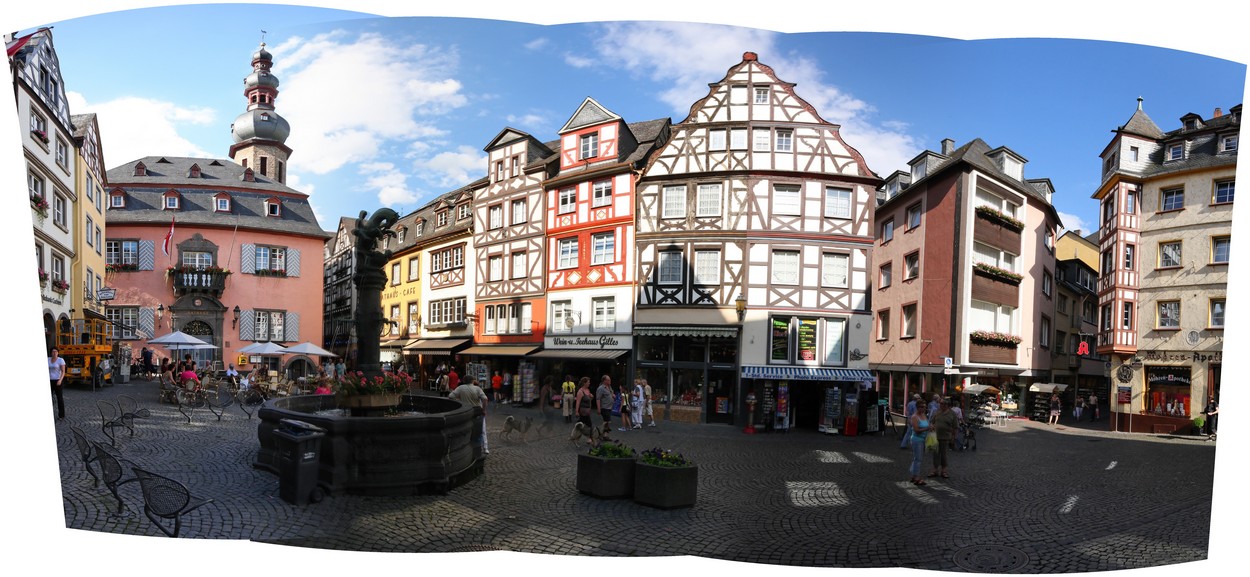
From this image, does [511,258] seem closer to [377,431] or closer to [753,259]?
[377,431]

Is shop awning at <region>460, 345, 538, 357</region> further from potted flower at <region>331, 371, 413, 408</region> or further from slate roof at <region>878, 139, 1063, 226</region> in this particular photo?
slate roof at <region>878, 139, 1063, 226</region>

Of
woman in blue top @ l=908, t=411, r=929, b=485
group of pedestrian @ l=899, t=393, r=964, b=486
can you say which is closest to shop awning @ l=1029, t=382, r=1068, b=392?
group of pedestrian @ l=899, t=393, r=964, b=486

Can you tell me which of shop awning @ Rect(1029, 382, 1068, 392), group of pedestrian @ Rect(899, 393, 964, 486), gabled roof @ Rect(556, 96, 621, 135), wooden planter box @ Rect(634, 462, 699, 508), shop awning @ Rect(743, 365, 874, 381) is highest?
gabled roof @ Rect(556, 96, 621, 135)

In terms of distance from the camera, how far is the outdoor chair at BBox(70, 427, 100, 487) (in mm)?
5988

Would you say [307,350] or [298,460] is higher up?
[307,350]

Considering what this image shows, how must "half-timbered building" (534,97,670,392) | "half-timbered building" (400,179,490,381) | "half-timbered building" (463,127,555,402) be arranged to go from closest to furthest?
"half-timbered building" (534,97,670,392) → "half-timbered building" (463,127,555,402) → "half-timbered building" (400,179,490,381)

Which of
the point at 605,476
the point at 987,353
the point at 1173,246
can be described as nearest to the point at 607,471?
the point at 605,476

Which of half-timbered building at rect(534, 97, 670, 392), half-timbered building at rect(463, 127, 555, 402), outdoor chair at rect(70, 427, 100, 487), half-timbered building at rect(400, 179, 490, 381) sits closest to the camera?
half-timbered building at rect(534, 97, 670, 392)

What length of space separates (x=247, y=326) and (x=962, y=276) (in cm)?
574

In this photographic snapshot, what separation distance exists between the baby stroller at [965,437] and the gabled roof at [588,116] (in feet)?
11.3

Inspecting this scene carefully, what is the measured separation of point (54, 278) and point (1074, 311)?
852 centimetres

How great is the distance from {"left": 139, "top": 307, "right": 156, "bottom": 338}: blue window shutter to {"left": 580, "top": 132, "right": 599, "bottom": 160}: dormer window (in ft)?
12.9

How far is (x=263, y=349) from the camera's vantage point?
19.4ft

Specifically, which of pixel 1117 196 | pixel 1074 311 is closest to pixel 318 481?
pixel 1074 311
